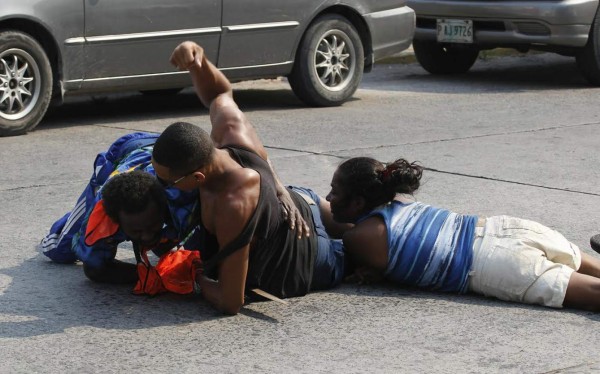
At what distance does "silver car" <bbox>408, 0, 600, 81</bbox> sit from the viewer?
34.7ft

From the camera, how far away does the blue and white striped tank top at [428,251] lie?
4.78 metres

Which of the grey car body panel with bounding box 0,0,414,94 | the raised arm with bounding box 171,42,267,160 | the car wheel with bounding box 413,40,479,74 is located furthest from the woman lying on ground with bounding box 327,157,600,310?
the car wheel with bounding box 413,40,479,74

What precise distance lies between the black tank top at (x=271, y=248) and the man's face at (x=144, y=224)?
0.61ft

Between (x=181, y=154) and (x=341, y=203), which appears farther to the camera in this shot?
(x=341, y=203)

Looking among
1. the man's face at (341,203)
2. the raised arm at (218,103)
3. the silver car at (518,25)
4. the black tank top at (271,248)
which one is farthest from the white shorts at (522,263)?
the silver car at (518,25)

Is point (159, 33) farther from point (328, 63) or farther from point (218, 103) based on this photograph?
point (218, 103)

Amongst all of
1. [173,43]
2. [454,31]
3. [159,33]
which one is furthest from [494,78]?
[159,33]

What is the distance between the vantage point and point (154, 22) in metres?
8.73

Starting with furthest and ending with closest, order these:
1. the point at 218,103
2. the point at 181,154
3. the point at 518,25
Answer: the point at 518,25, the point at 218,103, the point at 181,154

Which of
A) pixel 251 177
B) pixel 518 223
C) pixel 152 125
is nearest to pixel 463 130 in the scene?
pixel 152 125

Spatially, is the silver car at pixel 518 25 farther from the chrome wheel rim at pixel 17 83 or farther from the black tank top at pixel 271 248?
the black tank top at pixel 271 248

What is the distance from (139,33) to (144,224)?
4.33m

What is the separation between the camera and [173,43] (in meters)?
8.87

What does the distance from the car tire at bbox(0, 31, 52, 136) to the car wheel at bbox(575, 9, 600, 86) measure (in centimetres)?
492
